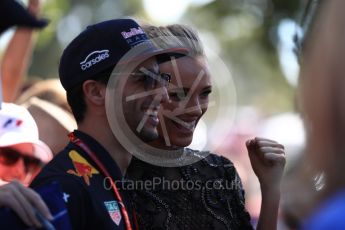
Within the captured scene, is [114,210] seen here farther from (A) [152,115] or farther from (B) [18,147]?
(B) [18,147]

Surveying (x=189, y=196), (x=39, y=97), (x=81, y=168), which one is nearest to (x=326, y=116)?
(x=81, y=168)

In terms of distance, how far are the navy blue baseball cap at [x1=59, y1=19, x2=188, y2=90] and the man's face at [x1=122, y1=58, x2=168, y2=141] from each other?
6cm

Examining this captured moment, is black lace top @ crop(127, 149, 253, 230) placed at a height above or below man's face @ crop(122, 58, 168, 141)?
below

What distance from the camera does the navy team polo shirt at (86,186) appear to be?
2.87 m

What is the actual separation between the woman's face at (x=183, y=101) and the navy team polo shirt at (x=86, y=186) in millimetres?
496

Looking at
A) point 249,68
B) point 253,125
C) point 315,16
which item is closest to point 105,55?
point 315,16

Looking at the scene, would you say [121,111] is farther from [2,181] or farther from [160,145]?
[2,181]

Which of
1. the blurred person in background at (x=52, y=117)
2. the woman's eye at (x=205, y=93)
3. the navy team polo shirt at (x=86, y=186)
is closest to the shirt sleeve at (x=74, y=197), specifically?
the navy team polo shirt at (x=86, y=186)

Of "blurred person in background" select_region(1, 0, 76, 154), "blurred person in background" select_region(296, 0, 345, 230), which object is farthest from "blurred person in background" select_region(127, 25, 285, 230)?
"blurred person in background" select_region(296, 0, 345, 230)

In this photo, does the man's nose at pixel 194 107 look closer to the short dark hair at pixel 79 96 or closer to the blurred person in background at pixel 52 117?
the short dark hair at pixel 79 96

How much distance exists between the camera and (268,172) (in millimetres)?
3516

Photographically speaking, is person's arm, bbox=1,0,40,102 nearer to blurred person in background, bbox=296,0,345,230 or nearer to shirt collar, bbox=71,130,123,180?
shirt collar, bbox=71,130,123,180

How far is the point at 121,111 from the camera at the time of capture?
3.28 meters

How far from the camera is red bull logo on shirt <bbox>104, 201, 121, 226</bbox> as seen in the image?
2963 mm
